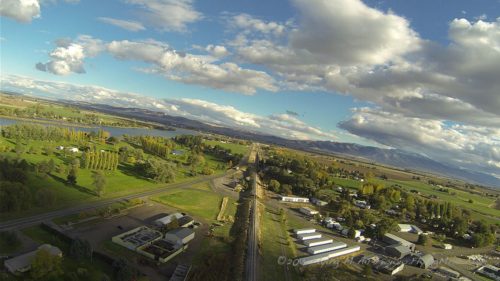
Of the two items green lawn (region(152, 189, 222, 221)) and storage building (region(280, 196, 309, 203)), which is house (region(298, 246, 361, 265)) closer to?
green lawn (region(152, 189, 222, 221))

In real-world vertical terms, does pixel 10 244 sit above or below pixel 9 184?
below

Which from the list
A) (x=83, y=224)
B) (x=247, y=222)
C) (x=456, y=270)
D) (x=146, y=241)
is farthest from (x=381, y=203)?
(x=83, y=224)

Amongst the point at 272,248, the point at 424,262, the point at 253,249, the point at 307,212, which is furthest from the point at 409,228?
the point at 253,249

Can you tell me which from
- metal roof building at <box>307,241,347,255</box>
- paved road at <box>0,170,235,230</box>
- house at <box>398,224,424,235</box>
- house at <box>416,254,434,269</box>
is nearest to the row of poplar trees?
paved road at <box>0,170,235,230</box>

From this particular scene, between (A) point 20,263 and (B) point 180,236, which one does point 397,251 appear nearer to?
A: (B) point 180,236

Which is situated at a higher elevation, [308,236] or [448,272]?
[448,272]

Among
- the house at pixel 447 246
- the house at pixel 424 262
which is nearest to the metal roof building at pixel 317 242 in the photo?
the house at pixel 424 262

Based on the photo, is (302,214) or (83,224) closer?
(83,224)

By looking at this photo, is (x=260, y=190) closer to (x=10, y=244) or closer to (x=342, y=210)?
(x=342, y=210)
